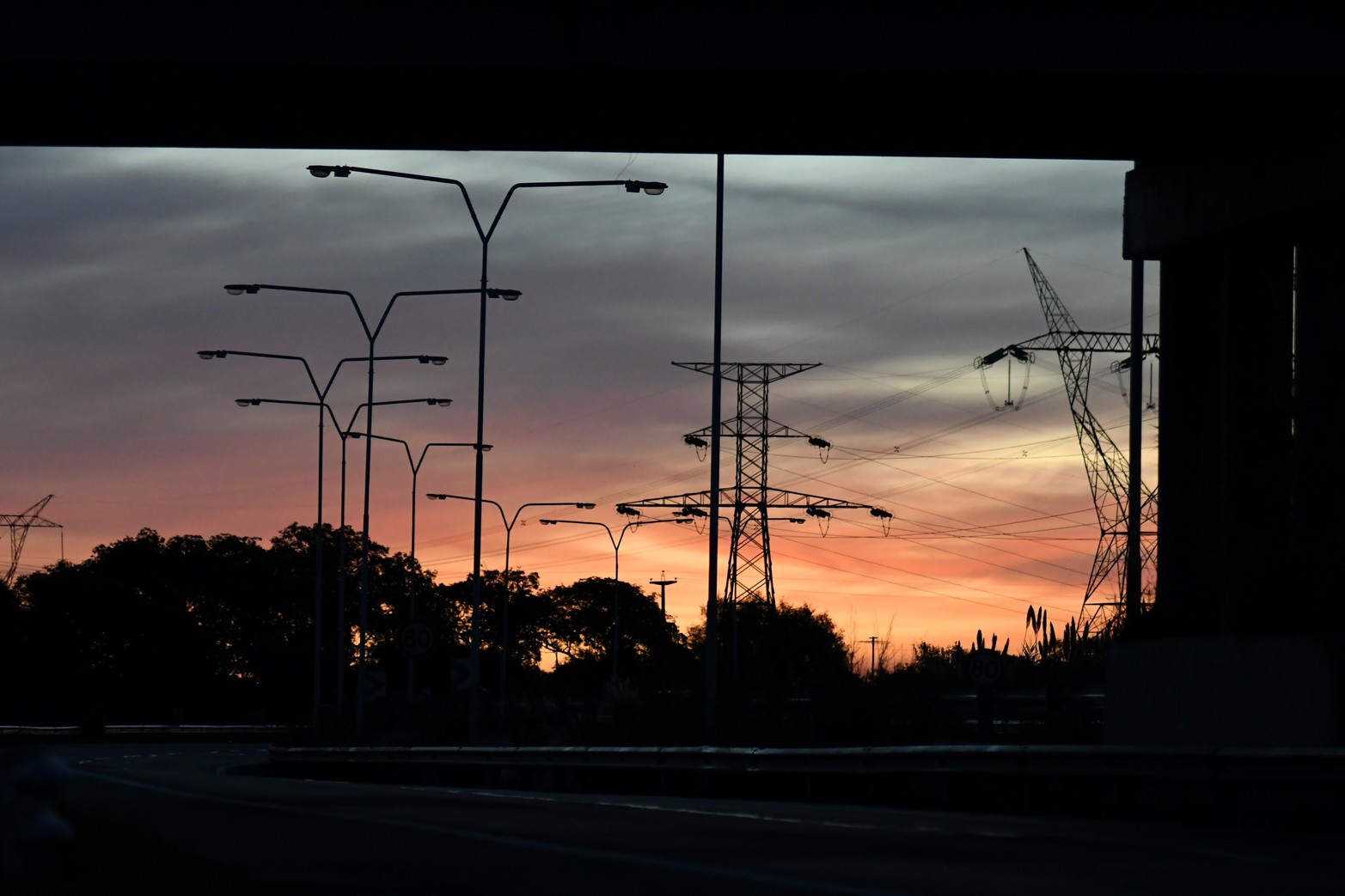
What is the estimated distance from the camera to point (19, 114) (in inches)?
1023

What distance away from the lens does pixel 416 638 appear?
40000 mm

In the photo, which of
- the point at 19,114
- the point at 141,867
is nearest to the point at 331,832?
the point at 141,867

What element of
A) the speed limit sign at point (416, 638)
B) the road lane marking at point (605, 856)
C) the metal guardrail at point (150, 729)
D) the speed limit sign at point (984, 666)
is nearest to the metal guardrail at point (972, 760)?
the speed limit sign at point (416, 638)

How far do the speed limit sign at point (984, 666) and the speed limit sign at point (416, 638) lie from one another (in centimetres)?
1079

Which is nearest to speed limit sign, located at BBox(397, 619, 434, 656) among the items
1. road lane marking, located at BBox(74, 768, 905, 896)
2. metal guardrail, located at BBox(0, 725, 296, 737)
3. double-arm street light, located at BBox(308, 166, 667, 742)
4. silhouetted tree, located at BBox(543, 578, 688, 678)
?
double-arm street light, located at BBox(308, 166, 667, 742)

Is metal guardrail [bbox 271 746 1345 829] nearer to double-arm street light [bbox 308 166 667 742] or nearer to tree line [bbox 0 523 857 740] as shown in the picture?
double-arm street light [bbox 308 166 667 742]

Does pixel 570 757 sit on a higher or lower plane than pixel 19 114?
lower

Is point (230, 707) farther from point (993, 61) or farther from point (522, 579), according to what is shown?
point (993, 61)

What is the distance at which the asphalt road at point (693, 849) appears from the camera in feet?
38.3

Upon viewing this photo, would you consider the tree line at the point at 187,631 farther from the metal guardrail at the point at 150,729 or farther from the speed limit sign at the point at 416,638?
the speed limit sign at the point at 416,638

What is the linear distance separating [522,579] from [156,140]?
146823 mm

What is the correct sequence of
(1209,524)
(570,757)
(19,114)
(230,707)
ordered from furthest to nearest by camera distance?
(230,707)
(570,757)
(1209,524)
(19,114)

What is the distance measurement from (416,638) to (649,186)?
9326mm

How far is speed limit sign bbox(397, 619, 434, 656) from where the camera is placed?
3966cm
